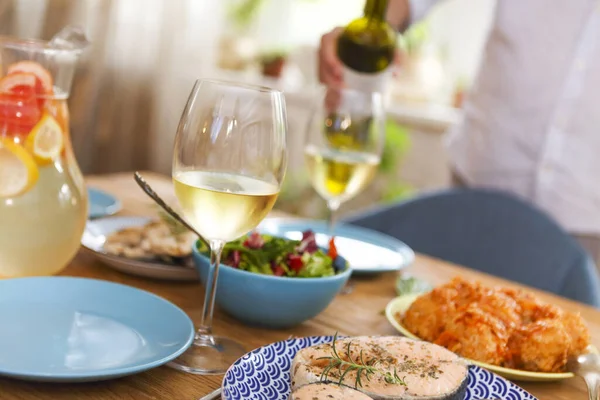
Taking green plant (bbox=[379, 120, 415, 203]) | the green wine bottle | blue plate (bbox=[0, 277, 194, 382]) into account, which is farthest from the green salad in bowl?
green plant (bbox=[379, 120, 415, 203])

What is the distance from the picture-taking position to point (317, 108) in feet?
4.16

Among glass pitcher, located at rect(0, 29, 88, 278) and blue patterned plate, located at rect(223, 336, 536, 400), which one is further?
glass pitcher, located at rect(0, 29, 88, 278)

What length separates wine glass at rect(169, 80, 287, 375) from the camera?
746 millimetres

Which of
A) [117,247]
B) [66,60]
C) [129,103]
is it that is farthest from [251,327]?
[129,103]

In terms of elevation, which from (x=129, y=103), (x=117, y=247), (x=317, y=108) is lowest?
(x=129, y=103)

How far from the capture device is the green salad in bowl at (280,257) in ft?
3.09

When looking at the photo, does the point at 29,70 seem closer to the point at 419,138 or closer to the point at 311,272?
the point at 311,272

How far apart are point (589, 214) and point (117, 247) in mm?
1633

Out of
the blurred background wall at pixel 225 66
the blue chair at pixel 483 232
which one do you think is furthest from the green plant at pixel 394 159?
the blue chair at pixel 483 232

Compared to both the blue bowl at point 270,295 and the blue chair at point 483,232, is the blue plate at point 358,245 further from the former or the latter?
the blue chair at point 483,232

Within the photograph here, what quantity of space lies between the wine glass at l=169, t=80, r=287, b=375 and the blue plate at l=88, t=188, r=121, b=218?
556 mm

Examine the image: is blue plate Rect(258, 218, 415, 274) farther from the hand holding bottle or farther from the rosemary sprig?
the rosemary sprig

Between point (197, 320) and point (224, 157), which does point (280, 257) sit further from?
point (224, 157)

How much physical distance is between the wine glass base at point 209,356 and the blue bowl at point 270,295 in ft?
0.19
